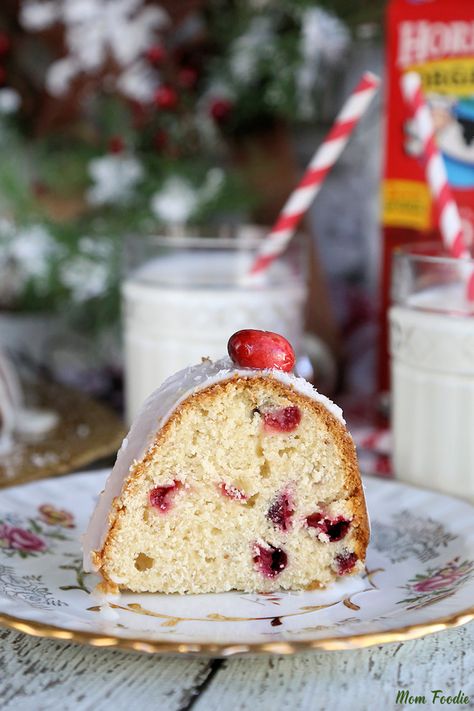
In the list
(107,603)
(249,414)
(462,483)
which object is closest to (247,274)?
(462,483)

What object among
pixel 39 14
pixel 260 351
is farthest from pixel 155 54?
pixel 260 351

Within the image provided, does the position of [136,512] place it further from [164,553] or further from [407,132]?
[407,132]

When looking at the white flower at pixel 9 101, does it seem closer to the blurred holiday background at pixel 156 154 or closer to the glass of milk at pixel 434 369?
the blurred holiday background at pixel 156 154

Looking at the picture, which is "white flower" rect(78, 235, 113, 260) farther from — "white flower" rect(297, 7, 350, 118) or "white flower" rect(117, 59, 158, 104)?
"white flower" rect(297, 7, 350, 118)

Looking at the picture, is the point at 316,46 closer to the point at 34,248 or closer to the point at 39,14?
the point at 39,14

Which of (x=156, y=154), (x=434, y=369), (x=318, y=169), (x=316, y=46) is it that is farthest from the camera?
(x=156, y=154)

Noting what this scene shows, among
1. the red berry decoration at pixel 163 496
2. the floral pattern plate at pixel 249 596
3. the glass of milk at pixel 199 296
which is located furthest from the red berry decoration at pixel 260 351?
the glass of milk at pixel 199 296
